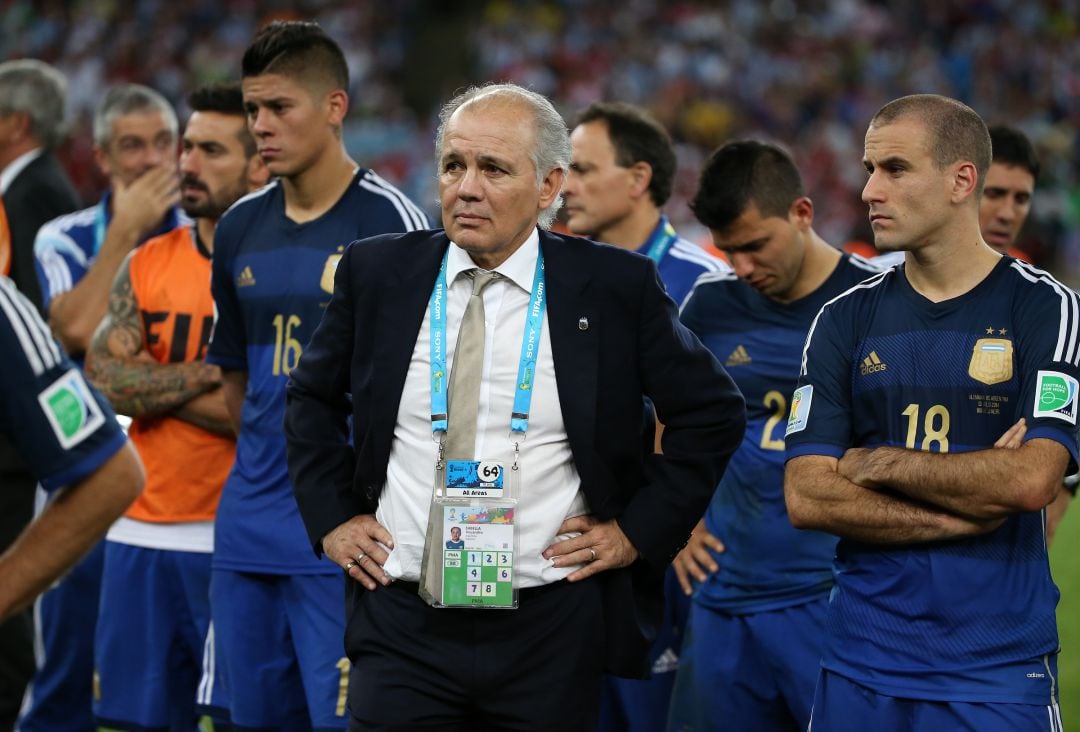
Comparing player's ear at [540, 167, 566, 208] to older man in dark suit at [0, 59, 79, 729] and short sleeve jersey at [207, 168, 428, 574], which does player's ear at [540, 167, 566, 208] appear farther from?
older man in dark suit at [0, 59, 79, 729]

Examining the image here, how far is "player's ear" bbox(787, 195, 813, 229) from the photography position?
5.25 m

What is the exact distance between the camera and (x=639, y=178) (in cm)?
639

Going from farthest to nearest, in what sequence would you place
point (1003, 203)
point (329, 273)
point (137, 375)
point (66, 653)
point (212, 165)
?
point (66, 653)
point (1003, 203)
point (212, 165)
point (137, 375)
point (329, 273)

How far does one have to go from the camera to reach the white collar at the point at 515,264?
3926mm

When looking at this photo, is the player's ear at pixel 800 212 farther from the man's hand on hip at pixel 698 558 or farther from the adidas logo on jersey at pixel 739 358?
the man's hand on hip at pixel 698 558

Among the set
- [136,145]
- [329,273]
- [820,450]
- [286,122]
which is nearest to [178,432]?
[329,273]

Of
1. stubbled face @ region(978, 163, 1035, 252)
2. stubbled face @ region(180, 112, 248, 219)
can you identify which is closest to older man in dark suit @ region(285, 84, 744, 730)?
stubbled face @ region(180, 112, 248, 219)

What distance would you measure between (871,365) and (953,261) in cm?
37

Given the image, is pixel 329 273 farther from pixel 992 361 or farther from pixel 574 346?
pixel 992 361

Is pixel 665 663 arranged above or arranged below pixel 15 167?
below

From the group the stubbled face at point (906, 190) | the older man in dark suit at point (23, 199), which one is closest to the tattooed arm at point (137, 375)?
the older man in dark suit at point (23, 199)

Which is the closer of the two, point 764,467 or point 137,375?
point 764,467

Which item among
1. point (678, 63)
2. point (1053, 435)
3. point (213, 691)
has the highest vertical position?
point (678, 63)

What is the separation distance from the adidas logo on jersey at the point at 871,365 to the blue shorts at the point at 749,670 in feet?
3.91
